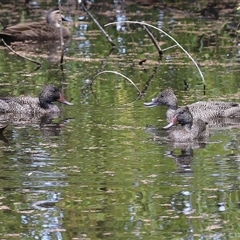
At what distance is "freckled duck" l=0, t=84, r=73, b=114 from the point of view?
12797 mm

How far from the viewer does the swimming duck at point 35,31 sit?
19.0m

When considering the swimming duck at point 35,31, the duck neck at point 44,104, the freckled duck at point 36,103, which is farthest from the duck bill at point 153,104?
the swimming duck at point 35,31

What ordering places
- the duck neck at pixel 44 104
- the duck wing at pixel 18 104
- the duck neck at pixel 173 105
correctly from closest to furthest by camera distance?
the duck neck at pixel 173 105 → the duck wing at pixel 18 104 → the duck neck at pixel 44 104

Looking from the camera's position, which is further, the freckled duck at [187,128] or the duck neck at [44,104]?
the duck neck at [44,104]

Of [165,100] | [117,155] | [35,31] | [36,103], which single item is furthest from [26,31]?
[117,155]

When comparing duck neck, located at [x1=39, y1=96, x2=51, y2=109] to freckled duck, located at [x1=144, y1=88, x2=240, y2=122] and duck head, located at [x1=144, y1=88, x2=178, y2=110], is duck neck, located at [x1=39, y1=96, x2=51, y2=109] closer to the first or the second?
duck head, located at [x1=144, y1=88, x2=178, y2=110]

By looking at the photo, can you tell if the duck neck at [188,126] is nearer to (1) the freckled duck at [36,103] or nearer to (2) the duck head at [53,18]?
(1) the freckled duck at [36,103]

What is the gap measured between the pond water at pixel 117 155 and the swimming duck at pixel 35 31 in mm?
819

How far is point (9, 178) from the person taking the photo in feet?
29.3

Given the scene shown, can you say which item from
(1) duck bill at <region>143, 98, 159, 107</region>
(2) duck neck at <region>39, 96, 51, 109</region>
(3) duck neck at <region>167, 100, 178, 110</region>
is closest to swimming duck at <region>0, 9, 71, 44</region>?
(2) duck neck at <region>39, 96, 51, 109</region>

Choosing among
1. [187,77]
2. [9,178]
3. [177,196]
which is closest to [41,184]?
[9,178]

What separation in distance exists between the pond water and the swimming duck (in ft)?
2.69

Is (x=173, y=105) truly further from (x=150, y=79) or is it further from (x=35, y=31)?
(x=35, y=31)

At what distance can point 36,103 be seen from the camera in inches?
520
